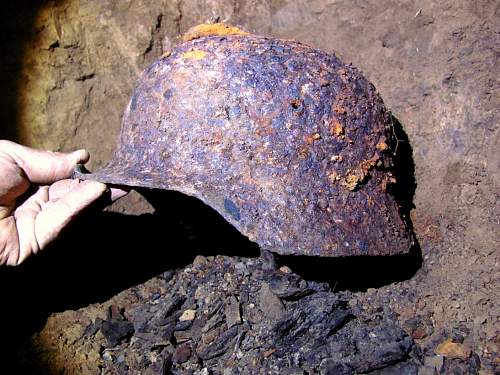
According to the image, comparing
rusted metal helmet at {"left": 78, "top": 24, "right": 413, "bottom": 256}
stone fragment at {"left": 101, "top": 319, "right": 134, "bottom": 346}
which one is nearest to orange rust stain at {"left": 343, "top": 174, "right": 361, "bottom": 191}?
rusted metal helmet at {"left": 78, "top": 24, "right": 413, "bottom": 256}

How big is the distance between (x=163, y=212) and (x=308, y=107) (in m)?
0.92

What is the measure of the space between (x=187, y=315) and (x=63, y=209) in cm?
57

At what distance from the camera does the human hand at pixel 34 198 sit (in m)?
1.62

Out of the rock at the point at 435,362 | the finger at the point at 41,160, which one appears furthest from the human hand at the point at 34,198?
the rock at the point at 435,362

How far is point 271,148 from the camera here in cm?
144

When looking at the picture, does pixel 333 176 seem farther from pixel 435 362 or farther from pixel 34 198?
pixel 34 198

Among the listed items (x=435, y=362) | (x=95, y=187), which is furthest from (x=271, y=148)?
(x=435, y=362)

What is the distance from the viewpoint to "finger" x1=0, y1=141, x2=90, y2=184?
5.65 feet

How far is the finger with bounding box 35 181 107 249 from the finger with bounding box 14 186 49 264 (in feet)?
0.06

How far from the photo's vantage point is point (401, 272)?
1.72 meters

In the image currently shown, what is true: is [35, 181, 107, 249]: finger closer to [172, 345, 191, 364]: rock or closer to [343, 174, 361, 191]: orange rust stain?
[172, 345, 191, 364]: rock

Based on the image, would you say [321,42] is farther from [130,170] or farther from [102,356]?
[102,356]

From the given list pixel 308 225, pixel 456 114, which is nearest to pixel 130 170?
pixel 308 225

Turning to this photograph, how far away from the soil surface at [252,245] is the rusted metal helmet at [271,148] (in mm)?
267
